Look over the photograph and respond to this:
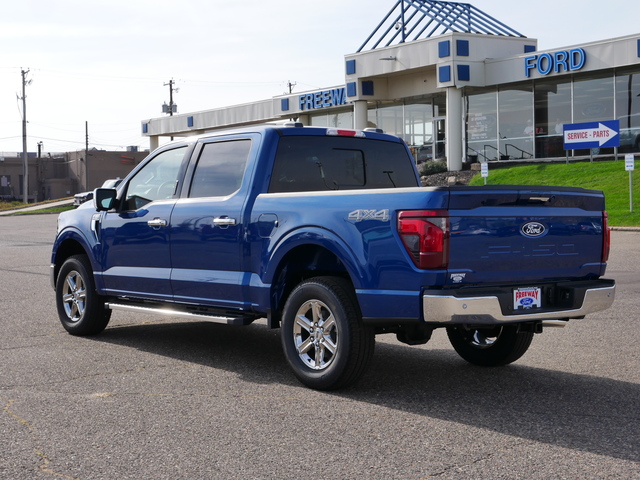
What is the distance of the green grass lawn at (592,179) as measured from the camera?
27958 millimetres

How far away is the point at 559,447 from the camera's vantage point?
498cm

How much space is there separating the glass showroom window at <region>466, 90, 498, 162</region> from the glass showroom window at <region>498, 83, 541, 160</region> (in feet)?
1.24

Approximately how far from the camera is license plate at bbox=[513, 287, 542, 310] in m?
5.98

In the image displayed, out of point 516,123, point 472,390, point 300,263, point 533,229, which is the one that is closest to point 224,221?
point 300,263

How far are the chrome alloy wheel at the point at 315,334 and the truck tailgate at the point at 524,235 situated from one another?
43.4 inches

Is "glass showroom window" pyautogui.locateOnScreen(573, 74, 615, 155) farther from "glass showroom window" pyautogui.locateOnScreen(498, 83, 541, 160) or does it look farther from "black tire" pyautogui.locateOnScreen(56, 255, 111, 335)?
"black tire" pyautogui.locateOnScreen(56, 255, 111, 335)

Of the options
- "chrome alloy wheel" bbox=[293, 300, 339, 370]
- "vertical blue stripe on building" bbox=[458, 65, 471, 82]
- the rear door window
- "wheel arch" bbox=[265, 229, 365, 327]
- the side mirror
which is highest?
"vertical blue stripe on building" bbox=[458, 65, 471, 82]

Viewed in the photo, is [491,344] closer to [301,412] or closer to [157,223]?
[301,412]

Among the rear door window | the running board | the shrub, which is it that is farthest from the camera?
the shrub

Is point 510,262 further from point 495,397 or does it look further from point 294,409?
point 294,409

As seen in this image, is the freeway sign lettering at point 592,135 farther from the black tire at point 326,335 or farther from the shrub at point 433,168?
the black tire at point 326,335

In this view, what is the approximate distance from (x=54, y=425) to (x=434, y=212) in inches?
111

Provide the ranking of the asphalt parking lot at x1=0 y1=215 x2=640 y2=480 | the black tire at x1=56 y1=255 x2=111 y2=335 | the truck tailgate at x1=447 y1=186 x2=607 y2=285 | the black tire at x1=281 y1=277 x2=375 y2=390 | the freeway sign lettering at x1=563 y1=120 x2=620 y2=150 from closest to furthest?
1. the asphalt parking lot at x1=0 y1=215 x2=640 y2=480
2. the truck tailgate at x1=447 y1=186 x2=607 y2=285
3. the black tire at x1=281 y1=277 x2=375 y2=390
4. the black tire at x1=56 y1=255 x2=111 y2=335
5. the freeway sign lettering at x1=563 y1=120 x2=620 y2=150

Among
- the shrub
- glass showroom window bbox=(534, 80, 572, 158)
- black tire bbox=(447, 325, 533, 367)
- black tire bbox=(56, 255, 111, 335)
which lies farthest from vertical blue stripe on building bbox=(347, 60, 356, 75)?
black tire bbox=(447, 325, 533, 367)
